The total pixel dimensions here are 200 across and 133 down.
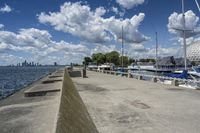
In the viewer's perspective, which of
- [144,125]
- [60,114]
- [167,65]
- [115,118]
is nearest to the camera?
[60,114]

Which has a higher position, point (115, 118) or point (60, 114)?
point (60, 114)

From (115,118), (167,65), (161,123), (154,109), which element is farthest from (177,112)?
(167,65)

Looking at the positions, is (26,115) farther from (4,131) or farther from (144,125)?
(144,125)

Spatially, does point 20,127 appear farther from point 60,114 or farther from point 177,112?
point 177,112

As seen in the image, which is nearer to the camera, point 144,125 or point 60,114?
point 60,114

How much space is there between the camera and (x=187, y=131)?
300 inches

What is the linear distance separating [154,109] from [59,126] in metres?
6.76

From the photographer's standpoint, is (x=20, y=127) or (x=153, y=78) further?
(x=153, y=78)

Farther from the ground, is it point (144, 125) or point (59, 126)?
point (59, 126)

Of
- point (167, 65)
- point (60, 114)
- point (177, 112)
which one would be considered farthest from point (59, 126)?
point (167, 65)

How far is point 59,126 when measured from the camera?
17.4ft

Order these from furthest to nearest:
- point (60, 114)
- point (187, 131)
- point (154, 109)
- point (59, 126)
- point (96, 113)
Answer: point (154, 109) → point (96, 113) → point (187, 131) → point (60, 114) → point (59, 126)

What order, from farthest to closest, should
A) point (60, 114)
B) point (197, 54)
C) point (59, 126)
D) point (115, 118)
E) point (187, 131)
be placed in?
point (197, 54)
point (115, 118)
point (187, 131)
point (60, 114)
point (59, 126)

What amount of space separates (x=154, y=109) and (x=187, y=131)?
3.54m
